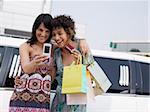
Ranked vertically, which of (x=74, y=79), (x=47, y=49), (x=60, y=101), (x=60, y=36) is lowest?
(x=60, y=101)

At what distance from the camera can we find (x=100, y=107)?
10.3 feet

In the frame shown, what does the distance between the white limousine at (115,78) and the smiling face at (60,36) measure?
766 millimetres

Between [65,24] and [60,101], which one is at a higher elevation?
[65,24]

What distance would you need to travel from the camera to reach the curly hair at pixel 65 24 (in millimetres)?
2330

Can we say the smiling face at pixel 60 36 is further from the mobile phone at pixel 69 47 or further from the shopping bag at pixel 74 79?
the shopping bag at pixel 74 79

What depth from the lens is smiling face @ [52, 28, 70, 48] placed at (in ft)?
7.55

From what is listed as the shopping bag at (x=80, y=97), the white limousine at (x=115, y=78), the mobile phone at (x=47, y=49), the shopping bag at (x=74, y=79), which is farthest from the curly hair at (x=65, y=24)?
the white limousine at (x=115, y=78)

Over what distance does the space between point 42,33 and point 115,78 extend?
4.33ft

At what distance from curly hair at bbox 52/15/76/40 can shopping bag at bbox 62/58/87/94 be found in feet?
0.89

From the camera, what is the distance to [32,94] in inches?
88.0

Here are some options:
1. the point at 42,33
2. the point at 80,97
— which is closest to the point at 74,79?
the point at 80,97

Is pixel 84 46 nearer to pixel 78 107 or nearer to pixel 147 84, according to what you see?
pixel 78 107

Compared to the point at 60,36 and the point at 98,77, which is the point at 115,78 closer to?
the point at 98,77

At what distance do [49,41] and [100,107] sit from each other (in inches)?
43.4
